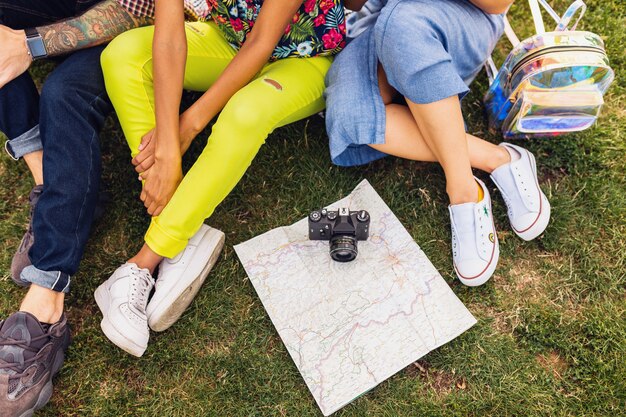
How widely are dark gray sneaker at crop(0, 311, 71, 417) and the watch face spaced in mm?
924

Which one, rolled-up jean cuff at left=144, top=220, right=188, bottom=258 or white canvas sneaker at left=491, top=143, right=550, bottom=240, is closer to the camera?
rolled-up jean cuff at left=144, top=220, right=188, bottom=258

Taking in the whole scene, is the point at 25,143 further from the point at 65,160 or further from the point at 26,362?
the point at 26,362

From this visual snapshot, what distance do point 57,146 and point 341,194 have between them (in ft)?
3.51

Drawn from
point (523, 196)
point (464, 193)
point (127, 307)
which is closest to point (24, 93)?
point (127, 307)

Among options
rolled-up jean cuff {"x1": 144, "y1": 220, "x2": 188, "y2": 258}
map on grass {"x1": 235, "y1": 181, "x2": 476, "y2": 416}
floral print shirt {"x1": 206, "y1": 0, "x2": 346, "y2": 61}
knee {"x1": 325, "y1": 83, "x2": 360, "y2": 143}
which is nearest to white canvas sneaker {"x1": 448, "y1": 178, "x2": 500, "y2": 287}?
map on grass {"x1": 235, "y1": 181, "x2": 476, "y2": 416}

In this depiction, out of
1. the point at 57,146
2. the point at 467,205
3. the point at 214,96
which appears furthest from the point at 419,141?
the point at 57,146

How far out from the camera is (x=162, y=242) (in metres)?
1.79

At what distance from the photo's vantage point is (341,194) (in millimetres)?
2150

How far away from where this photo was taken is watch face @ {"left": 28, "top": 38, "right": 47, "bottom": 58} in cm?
188

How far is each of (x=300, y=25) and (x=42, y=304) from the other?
133cm

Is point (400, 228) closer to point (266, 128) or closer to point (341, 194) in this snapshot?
point (341, 194)

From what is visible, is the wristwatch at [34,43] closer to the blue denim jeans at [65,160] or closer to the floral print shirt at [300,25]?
the blue denim jeans at [65,160]

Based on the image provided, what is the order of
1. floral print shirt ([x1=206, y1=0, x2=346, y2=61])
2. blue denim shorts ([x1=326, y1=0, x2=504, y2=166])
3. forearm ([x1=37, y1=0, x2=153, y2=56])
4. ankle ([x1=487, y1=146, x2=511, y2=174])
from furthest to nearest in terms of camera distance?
1. ankle ([x1=487, y1=146, x2=511, y2=174])
2. forearm ([x1=37, y1=0, x2=153, y2=56])
3. floral print shirt ([x1=206, y1=0, x2=346, y2=61])
4. blue denim shorts ([x1=326, y1=0, x2=504, y2=166])

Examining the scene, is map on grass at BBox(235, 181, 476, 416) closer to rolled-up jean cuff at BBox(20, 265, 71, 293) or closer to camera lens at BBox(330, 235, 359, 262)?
camera lens at BBox(330, 235, 359, 262)
